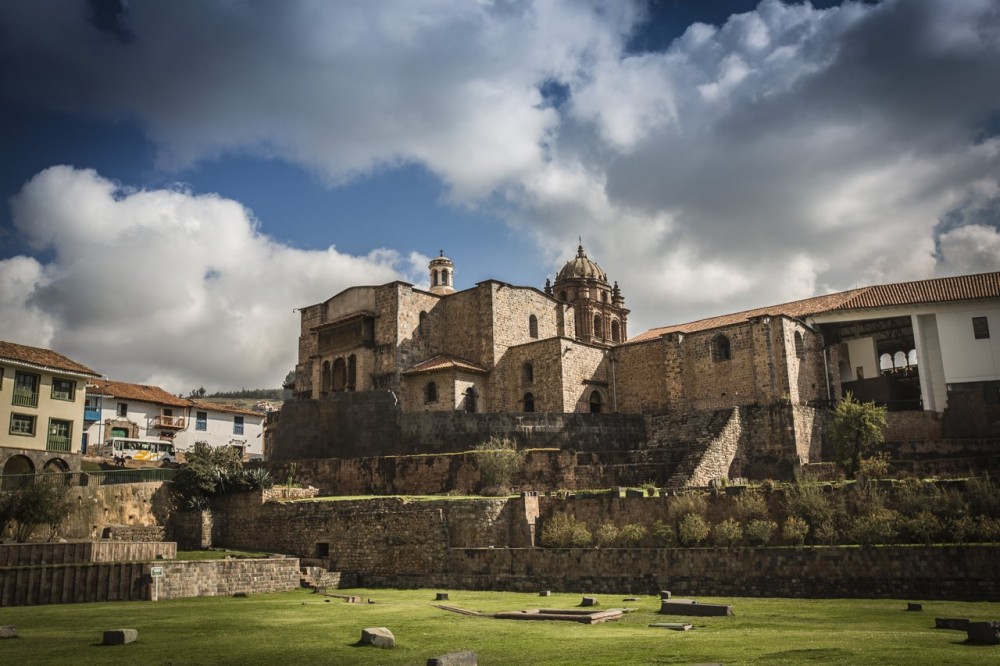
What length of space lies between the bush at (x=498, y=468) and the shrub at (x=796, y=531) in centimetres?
1037

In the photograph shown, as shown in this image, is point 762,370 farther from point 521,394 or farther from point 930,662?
point 930,662

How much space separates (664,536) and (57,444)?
82.8ft

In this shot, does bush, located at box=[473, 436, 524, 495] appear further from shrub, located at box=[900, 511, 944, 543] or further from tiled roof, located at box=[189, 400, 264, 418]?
tiled roof, located at box=[189, 400, 264, 418]

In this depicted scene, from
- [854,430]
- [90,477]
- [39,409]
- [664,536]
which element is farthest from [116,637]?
[39,409]

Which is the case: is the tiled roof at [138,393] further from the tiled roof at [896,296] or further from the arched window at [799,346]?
the arched window at [799,346]

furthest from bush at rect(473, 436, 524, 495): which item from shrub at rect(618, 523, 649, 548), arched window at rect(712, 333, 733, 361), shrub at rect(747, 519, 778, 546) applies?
arched window at rect(712, 333, 733, 361)

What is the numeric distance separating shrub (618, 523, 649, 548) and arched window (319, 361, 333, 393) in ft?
76.7

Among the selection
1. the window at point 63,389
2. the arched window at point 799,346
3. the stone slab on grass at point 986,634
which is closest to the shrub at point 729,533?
the stone slab on grass at point 986,634

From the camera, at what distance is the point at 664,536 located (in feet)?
70.7

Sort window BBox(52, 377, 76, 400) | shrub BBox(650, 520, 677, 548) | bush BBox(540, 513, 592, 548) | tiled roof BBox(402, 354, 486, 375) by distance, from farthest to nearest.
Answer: tiled roof BBox(402, 354, 486, 375)
window BBox(52, 377, 76, 400)
bush BBox(540, 513, 592, 548)
shrub BBox(650, 520, 677, 548)

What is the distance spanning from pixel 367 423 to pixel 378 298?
9327 millimetres

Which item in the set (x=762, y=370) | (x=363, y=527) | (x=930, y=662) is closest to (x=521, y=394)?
(x=762, y=370)

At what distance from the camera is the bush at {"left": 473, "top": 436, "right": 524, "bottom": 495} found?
28.5m

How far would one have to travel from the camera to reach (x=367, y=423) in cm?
3338
